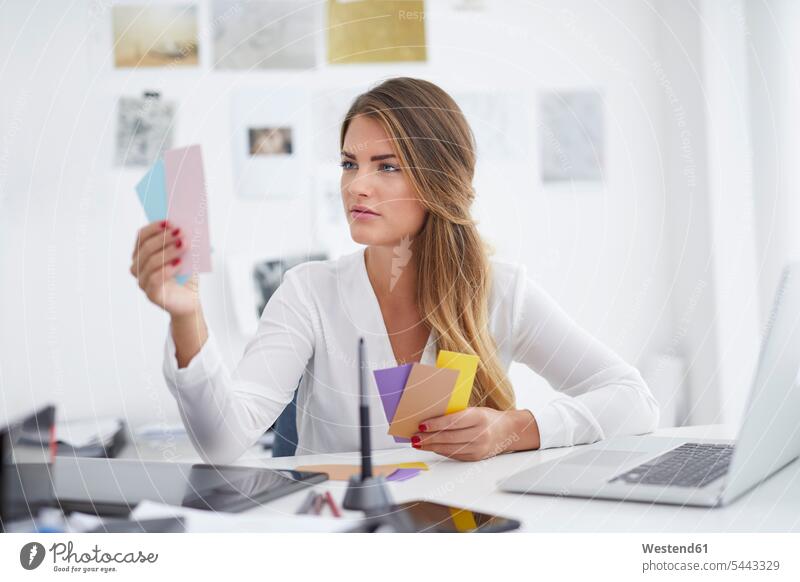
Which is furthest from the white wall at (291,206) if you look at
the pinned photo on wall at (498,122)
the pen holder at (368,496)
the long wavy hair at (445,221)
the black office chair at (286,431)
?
the pen holder at (368,496)

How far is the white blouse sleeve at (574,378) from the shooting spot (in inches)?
38.9

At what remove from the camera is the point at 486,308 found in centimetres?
116

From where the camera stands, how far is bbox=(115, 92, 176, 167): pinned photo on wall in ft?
4.90

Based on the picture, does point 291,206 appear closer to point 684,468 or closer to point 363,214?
point 363,214

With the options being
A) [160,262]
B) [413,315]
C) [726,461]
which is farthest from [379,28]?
[726,461]

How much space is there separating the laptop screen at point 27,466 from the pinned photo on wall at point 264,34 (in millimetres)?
888

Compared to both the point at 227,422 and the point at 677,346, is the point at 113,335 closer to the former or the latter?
the point at 227,422

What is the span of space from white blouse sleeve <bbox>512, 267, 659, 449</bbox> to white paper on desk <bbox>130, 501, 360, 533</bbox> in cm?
32

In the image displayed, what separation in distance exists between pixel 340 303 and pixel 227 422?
28cm

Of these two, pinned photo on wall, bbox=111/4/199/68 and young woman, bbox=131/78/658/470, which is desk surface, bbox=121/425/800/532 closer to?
young woman, bbox=131/78/658/470

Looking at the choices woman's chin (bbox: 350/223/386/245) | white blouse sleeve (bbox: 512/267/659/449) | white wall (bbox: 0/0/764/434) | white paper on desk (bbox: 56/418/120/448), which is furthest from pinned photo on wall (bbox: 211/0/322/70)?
white paper on desk (bbox: 56/418/120/448)
